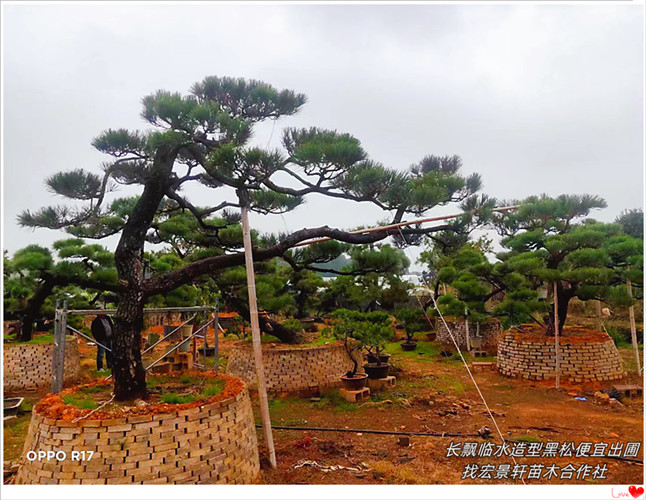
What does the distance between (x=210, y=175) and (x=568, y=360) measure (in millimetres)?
7147

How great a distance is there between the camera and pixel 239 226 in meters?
6.92

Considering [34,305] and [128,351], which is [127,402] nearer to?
Result: [128,351]

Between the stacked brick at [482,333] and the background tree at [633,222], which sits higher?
the background tree at [633,222]

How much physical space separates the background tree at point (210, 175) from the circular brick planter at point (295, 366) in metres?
3.09

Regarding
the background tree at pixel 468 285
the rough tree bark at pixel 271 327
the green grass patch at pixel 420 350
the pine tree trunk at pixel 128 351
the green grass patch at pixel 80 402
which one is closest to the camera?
the green grass patch at pixel 80 402

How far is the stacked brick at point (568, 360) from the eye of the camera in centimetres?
788

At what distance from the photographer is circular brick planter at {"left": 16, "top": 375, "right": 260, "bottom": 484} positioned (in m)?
3.31

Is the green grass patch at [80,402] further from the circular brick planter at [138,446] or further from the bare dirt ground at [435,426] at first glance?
the bare dirt ground at [435,426]

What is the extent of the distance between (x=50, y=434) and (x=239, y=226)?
13.2ft

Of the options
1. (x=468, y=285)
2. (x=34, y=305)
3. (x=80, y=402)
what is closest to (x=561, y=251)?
(x=468, y=285)

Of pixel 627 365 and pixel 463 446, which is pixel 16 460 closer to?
pixel 463 446

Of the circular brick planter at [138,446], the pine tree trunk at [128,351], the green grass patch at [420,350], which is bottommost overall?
the green grass patch at [420,350]

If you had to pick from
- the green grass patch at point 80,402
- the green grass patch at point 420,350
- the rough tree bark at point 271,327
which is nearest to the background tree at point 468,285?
the green grass patch at point 420,350

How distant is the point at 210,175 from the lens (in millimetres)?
4445
